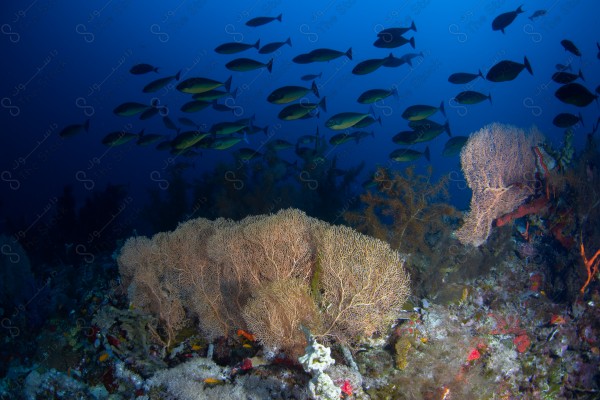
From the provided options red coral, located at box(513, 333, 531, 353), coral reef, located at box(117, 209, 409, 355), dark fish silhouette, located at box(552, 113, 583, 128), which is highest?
coral reef, located at box(117, 209, 409, 355)

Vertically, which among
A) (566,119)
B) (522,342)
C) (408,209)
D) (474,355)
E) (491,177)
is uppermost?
(408,209)

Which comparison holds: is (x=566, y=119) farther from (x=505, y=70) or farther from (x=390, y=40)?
(x=390, y=40)

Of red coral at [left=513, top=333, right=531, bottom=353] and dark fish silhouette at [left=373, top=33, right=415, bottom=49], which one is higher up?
dark fish silhouette at [left=373, top=33, right=415, bottom=49]

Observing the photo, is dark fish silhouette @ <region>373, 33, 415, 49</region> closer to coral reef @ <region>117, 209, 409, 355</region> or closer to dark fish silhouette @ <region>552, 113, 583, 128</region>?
dark fish silhouette @ <region>552, 113, 583, 128</region>

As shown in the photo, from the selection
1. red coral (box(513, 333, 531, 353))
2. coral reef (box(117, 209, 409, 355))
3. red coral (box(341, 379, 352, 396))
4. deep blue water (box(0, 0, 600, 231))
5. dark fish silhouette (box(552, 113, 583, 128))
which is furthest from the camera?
deep blue water (box(0, 0, 600, 231))

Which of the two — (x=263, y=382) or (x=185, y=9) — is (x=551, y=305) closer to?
(x=263, y=382)

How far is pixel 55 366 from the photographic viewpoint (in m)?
3.66

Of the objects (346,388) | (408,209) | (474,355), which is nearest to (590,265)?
(408,209)

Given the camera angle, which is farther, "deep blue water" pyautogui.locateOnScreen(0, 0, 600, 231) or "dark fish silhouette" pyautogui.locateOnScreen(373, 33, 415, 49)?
"deep blue water" pyautogui.locateOnScreen(0, 0, 600, 231)

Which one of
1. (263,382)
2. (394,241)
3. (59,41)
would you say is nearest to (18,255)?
(263,382)

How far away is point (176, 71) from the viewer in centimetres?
8306

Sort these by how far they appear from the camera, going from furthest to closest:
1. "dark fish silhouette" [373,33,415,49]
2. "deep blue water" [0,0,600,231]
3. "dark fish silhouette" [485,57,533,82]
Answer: "deep blue water" [0,0,600,231], "dark fish silhouette" [373,33,415,49], "dark fish silhouette" [485,57,533,82]

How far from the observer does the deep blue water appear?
171 ft

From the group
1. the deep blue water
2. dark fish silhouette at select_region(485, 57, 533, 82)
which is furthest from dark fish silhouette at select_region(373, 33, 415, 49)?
the deep blue water
